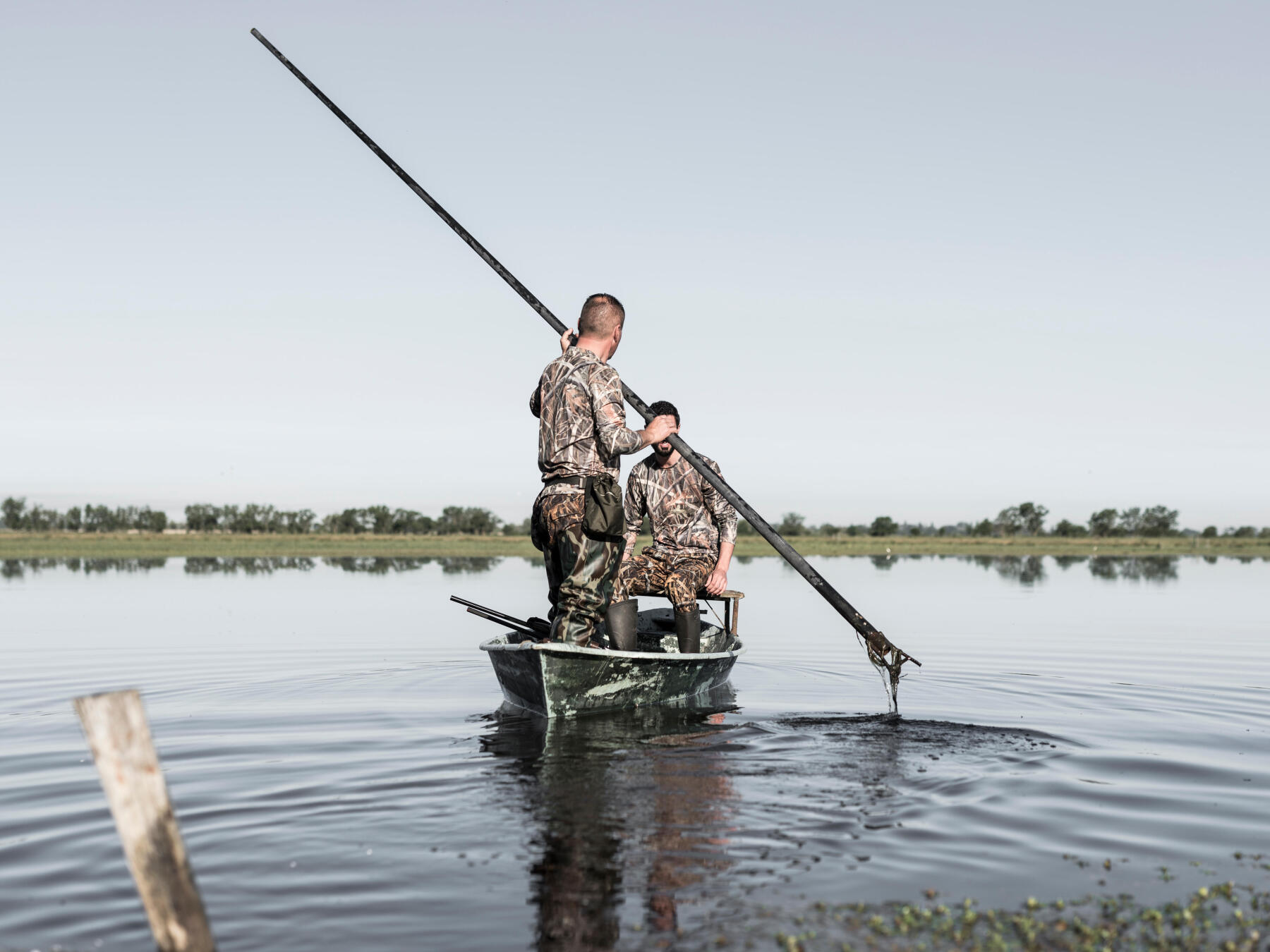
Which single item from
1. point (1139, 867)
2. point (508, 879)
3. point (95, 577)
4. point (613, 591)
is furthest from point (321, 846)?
point (95, 577)

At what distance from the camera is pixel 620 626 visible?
10812 mm

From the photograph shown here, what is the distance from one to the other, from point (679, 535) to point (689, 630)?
1117 millimetres

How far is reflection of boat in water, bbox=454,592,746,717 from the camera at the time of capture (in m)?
9.80

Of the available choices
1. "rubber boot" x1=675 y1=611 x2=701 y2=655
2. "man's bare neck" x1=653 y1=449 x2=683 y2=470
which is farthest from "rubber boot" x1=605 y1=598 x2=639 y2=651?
"man's bare neck" x1=653 y1=449 x2=683 y2=470

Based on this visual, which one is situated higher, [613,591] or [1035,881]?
[613,591]

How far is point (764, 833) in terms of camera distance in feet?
20.2

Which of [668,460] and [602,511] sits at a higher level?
[668,460]

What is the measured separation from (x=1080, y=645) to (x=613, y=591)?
10.1m

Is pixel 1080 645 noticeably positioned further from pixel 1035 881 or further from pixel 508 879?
pixel 508 879

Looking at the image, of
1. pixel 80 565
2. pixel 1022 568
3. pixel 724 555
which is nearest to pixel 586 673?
pixel 724 555

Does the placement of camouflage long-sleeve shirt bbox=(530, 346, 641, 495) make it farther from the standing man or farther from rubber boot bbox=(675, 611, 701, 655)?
rubber boot bbox=(675, 611, 701, 655)

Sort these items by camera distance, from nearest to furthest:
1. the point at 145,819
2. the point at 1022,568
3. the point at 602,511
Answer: the point at 145,819, the point at 602,511, the point at 1022,568

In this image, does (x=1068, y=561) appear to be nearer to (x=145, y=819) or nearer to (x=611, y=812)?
(x=611, y=812)

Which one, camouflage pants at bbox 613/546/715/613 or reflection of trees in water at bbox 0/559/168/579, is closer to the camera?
camouflage pants at bbox 613/546/715/613
